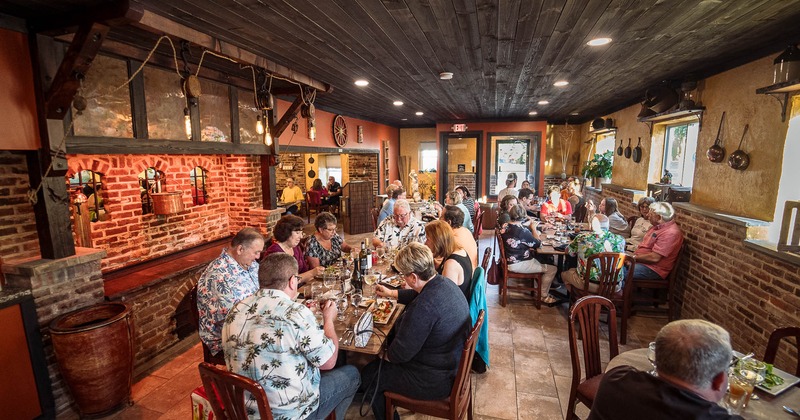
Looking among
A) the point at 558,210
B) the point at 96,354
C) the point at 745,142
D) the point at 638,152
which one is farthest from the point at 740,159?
the point at 96,354

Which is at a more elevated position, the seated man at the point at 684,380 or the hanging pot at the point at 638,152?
the hanging pot at the point at 638,152

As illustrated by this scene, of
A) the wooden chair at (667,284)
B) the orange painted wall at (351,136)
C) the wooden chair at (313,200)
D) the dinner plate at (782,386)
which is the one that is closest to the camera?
the dinner plate at (782,386)

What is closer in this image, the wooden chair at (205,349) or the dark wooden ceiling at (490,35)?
the dark wooden ceiling at (490,35)

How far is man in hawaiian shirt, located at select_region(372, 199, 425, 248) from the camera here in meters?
4.55

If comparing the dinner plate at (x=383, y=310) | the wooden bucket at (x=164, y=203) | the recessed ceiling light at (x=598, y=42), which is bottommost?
the dinner plate at (x=383, y=310)

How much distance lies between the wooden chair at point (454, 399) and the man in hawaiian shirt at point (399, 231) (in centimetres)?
227

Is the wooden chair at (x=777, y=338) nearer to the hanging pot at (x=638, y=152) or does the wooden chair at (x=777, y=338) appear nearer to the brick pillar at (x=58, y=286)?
the brick pillar at (x=58, y=286)

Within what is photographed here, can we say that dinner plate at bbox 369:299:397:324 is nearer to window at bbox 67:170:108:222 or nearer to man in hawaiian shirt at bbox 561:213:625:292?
man in hawaiian shirt at bbox 561:213:625:292

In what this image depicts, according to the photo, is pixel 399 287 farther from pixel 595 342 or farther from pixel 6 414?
pixel 6 414

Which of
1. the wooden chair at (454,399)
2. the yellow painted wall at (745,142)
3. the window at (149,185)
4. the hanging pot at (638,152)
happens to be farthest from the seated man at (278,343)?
the hanging pot at (638,152)

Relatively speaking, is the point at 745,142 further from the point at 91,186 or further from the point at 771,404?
the point at 91,186

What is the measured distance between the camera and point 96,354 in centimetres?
271

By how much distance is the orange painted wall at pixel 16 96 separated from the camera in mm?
2445

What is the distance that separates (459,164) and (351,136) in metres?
5.16
